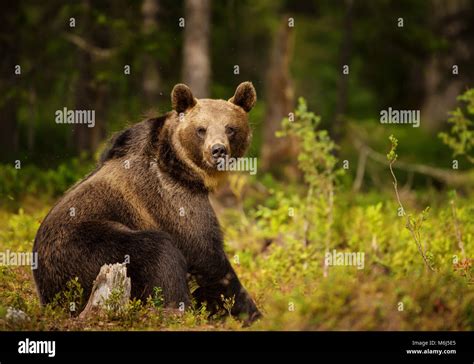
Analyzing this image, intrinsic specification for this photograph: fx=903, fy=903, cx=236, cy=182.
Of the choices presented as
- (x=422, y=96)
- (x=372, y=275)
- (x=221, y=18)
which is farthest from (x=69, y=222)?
(x=422, y=96)

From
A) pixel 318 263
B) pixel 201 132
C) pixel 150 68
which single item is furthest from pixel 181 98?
pixel 150 68

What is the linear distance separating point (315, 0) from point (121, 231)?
1553 centimetres

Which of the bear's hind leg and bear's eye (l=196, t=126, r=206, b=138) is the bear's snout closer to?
bear's eye (l=196, t=126, r=206, b=138)

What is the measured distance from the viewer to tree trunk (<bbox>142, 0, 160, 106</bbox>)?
1714 centimetres

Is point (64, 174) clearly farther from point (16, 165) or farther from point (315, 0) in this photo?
point (315, 0)

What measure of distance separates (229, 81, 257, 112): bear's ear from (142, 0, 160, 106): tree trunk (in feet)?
26.2

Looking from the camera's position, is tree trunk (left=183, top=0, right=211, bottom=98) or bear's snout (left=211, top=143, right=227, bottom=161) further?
tree trunk (left=183, top=0, right=211, bottom=98)

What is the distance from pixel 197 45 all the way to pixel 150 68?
8.34 feet

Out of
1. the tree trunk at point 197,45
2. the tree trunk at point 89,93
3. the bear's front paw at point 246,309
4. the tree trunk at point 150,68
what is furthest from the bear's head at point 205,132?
the tree trunk at point 150,68

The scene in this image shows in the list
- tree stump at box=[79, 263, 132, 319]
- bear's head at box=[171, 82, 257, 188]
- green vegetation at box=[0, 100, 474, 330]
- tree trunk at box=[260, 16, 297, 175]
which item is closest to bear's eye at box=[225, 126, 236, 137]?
bear's head at box=[171, 82, 257, 188]

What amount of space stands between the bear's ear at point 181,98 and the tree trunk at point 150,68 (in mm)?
8175

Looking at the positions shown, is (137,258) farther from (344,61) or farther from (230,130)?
(344,61)

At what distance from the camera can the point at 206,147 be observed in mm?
8453
